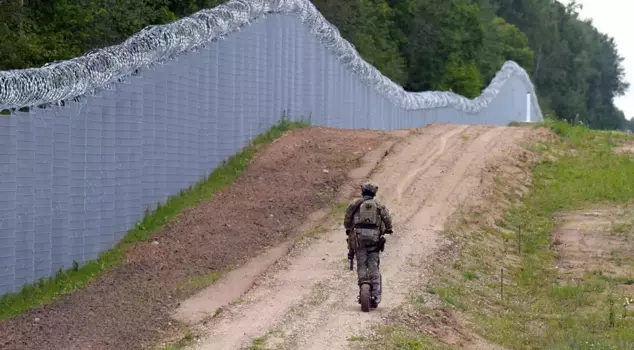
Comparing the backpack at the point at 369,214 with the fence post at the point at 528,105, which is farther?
the fence post at the point at 528,105

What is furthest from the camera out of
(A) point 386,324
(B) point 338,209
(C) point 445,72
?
(C) point 445,72

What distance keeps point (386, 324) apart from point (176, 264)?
4233mm

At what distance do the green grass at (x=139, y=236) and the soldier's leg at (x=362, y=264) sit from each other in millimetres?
2840

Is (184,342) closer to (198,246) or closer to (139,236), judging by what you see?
(198,246)

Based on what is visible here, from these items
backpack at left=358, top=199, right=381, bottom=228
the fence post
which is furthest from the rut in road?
the fence post

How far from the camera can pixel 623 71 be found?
109 m

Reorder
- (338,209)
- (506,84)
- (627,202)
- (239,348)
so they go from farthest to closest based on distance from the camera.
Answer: (506,84) → (627,202) → (338,209) → (239,348)

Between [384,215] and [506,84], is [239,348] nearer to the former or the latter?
[384,215]

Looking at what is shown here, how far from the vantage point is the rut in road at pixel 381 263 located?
11.6m

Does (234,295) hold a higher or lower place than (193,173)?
lower

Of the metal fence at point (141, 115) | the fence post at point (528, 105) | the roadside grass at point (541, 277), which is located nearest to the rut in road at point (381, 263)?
the roadside grass at point (541, 277)

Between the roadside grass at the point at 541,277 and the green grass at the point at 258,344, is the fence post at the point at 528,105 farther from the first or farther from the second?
the green grass at the point at 258,344

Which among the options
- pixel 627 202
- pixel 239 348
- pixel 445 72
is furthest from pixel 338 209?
pixel 445 72

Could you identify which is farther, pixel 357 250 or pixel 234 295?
pixel 234 295
